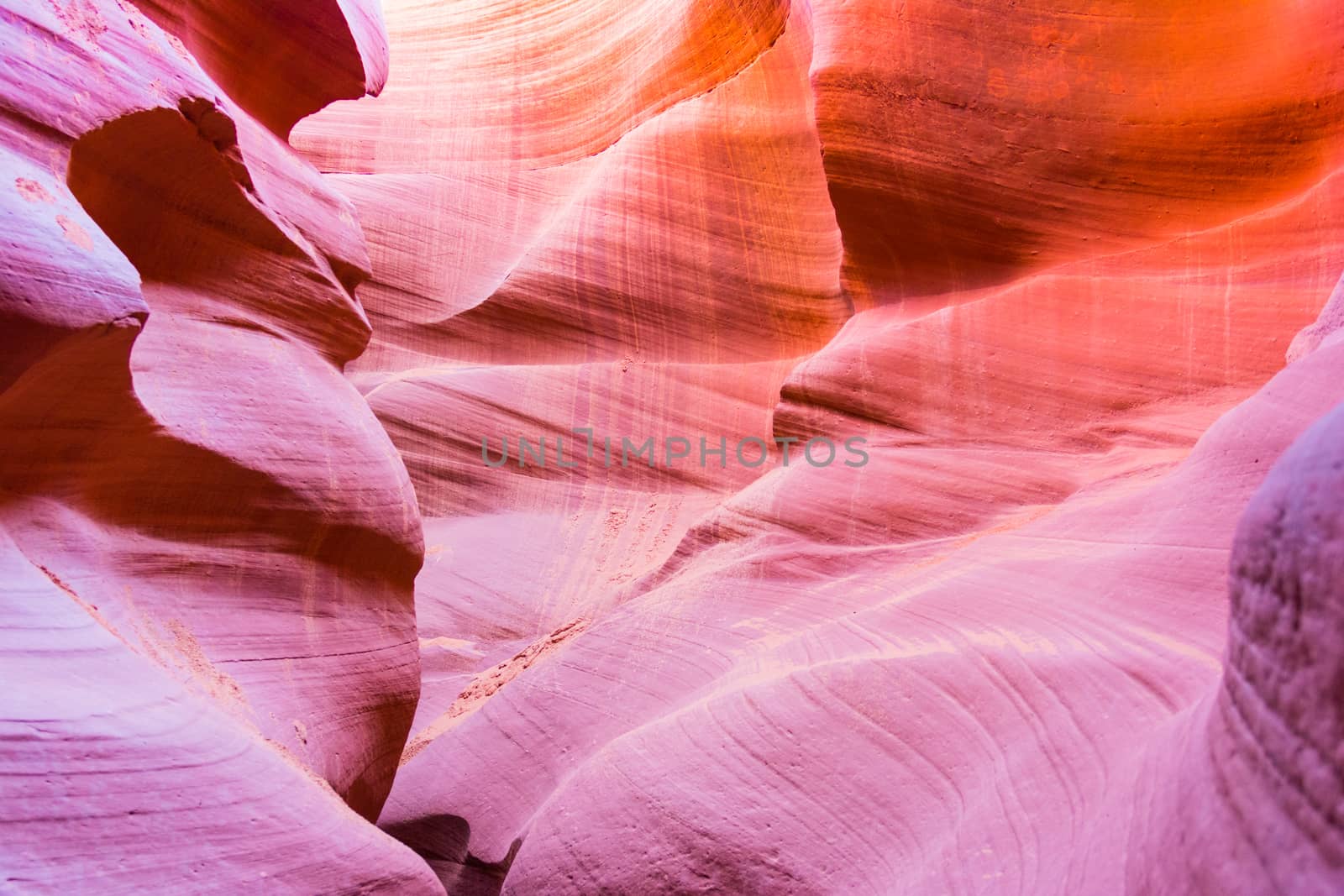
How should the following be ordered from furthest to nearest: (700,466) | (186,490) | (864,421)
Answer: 1. (700,466)
2. (864,421)
3. (186,490)

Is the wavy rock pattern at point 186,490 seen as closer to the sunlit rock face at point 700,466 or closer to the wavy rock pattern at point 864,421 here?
the sunlit rock face at point 700,466

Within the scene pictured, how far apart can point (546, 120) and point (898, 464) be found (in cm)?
463

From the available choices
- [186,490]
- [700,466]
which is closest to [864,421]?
[700,466]

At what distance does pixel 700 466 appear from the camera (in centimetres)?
578

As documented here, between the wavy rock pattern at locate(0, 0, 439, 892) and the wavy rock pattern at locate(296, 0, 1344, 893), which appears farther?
the wavy rock pattern at locate(296, 0, 1344, 893)

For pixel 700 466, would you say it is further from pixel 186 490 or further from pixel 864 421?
pixel 186 490

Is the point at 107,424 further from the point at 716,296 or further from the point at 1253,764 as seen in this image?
the point at 716,296

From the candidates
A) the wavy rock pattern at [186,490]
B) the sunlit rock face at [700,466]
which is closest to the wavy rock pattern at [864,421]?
the sunlit rock face at [700,466]

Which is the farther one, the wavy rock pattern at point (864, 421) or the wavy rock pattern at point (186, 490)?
the wavy rock pattern at point (864, 421)

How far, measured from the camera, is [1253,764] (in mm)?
1259

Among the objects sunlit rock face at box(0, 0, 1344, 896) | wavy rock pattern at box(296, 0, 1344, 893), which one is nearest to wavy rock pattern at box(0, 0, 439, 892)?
sunlit rock face at box(0, 0, 1344, 896)

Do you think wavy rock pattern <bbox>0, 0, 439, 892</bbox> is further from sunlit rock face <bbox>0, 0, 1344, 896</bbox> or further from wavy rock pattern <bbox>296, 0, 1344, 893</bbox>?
wavy rock pattern <bbox>296, 0, 1344, 893</bbox>

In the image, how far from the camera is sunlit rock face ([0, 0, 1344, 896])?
2115 millimetres

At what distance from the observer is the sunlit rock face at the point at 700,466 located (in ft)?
6.94
